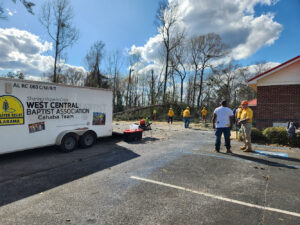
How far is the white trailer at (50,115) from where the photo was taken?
5617 mm

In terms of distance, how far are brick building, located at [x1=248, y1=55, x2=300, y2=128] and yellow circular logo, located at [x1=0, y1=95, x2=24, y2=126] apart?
13.2 metres

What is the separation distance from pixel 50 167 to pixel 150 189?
11.1 feet

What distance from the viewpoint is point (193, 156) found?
6.59 m

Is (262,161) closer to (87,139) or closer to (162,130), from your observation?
(87,139)

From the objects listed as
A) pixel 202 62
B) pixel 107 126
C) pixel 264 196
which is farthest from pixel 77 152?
pixel 202 62

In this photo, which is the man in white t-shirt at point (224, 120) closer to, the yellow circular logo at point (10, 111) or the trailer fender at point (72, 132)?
the trailer fender at point (72, 132)

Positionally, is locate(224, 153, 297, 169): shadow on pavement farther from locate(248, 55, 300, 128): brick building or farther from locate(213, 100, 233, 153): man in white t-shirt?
locate(248, 55, 300, 128): brick building

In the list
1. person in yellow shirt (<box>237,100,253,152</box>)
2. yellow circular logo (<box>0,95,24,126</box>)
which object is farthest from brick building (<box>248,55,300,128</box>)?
yellow circular logo (<box>0,95,24,126</box>)

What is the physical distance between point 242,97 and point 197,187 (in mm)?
34945

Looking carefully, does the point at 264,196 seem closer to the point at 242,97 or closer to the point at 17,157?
the point at 17,157

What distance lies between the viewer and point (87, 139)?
7934mm

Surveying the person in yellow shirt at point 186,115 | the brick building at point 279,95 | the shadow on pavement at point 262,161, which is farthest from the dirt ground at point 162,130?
the brick building at point 279,95

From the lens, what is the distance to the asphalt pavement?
298 centimetres

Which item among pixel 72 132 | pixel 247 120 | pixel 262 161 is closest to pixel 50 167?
pixel 72 132
